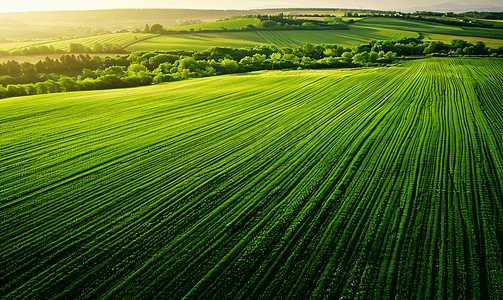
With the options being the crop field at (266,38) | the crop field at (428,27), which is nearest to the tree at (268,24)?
the crop field at (266,38)

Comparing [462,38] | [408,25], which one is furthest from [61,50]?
[408,25]

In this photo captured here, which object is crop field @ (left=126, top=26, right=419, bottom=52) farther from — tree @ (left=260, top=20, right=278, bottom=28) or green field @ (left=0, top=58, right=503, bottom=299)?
green field @ (left=0, top=58, right=503, bottom=299)

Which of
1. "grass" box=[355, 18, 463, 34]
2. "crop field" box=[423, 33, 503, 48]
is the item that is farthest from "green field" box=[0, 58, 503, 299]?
"grass" box=[355, 18, 463, 34]

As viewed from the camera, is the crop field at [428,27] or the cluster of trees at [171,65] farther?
the crop field at [428,27]

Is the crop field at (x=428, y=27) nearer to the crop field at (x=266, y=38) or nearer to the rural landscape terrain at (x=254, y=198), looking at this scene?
the crop field at (x=266, y=38)

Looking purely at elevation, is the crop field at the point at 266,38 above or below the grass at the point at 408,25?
below
